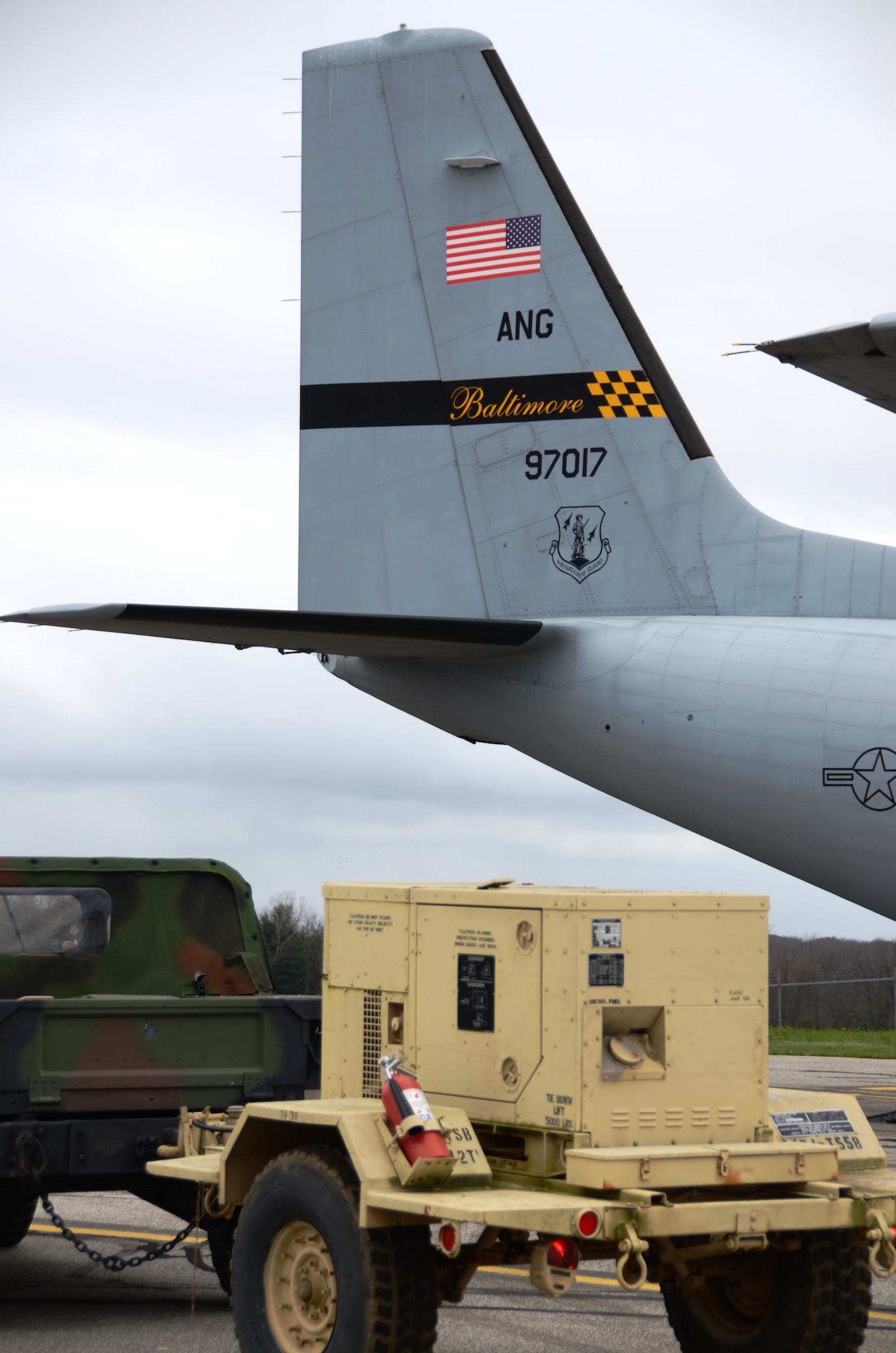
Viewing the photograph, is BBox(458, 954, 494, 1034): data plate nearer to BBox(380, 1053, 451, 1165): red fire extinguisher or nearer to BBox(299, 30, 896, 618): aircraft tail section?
BBox(380, 1053, 451, 1165): red fire extinguisher

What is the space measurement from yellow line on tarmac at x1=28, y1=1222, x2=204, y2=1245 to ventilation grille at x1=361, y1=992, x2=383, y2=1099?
364cm

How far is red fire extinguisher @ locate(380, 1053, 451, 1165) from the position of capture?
522cm

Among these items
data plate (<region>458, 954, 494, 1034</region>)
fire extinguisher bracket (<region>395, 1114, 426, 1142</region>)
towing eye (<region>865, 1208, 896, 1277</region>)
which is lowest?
towing eye (<region>865, 1208, 896, 1277</region>)

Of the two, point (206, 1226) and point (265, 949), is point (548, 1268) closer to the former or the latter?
point (206, 1226)

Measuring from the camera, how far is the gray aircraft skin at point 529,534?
11.6 metres

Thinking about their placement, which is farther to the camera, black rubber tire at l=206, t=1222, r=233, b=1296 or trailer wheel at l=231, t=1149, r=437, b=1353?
black rubber tire at l=206, t=1222, r=233, b=1296

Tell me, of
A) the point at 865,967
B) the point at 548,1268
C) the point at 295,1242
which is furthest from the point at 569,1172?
the point at 865,967

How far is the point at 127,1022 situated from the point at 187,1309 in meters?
1.60

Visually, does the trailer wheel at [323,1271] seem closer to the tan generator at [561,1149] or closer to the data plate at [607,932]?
the tan generator at [561,1149]

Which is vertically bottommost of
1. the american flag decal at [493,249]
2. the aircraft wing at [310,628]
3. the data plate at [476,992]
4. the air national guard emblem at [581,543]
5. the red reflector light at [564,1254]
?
the red reflector light at [564,1254]

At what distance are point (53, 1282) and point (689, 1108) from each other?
14.9ft

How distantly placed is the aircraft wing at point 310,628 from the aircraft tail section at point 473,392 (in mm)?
1269

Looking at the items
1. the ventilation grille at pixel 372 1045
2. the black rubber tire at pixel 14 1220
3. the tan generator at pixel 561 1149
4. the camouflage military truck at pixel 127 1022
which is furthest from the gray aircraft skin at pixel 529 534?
the tan generator at pixel 561 1149

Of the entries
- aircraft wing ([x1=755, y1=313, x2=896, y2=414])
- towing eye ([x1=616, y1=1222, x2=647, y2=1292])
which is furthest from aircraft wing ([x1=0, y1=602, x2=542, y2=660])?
towing eye ([x1=616, y1=1222, x2=647, y2=1292])
